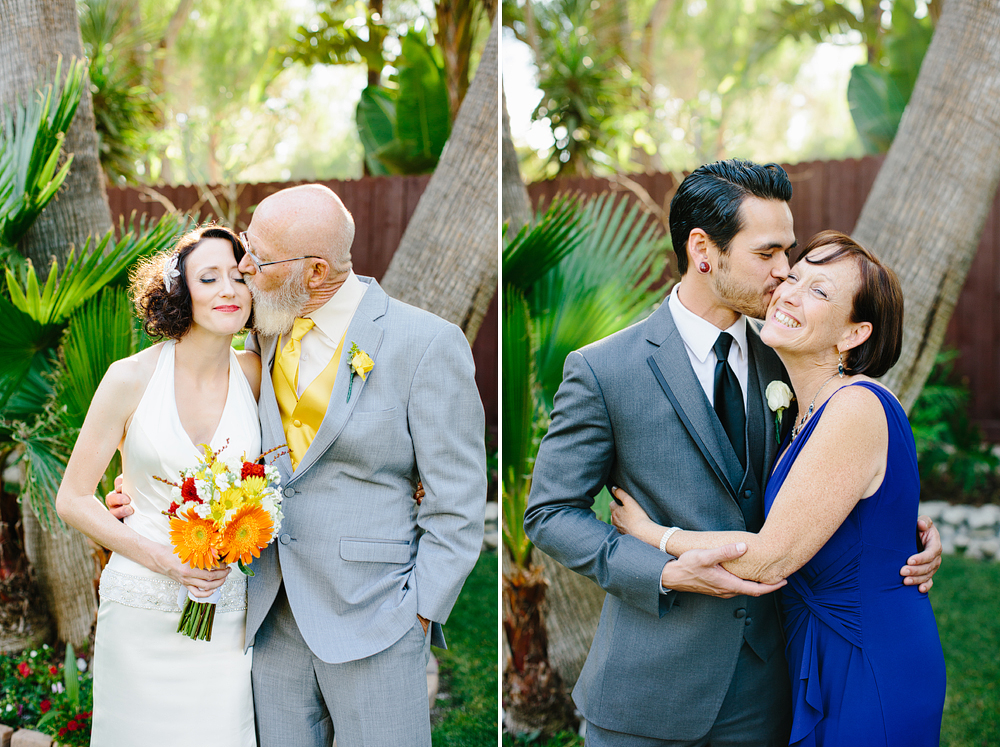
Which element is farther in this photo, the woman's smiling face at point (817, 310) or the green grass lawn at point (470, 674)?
the green grass lawn at point (470, 674)

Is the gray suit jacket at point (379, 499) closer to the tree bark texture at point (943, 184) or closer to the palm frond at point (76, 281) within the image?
the palm frond at point (76, 281)

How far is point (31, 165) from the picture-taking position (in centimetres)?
319

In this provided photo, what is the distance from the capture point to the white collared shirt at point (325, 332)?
231 cm

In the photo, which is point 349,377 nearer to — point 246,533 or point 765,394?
point 246,533

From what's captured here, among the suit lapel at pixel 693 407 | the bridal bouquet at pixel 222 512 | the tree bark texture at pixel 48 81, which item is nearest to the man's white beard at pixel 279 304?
the bridal bouquet at pixel 222 512

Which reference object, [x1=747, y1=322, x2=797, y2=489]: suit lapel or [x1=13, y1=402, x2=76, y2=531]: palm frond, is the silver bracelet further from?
[x1=13, y1=402, x2=76, y2=531]: palm frond

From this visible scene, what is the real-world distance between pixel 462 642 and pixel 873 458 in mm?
3659

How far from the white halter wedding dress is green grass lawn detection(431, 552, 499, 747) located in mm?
1463

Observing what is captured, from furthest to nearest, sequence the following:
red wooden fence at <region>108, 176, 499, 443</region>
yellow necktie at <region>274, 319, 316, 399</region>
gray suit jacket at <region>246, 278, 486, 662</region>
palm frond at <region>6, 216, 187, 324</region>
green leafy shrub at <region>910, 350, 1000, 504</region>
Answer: red wooden fence at <region>108, 176, 499, 443</region>, green leafy shrub at <region>910, 350, 1000, 504</region>, palm frond at <region>6, 216, 187, 324</region>, yellow necktie at <region>274, 319, 316, 399</region>, gray suit jacket at <region>246, 278, 486, 662</region>

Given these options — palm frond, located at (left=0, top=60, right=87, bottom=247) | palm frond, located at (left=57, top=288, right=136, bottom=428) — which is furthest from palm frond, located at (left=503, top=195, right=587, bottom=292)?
palm frond, located at (left=0, top=60, right=87, bottom=247)

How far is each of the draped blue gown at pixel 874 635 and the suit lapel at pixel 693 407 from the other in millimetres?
126

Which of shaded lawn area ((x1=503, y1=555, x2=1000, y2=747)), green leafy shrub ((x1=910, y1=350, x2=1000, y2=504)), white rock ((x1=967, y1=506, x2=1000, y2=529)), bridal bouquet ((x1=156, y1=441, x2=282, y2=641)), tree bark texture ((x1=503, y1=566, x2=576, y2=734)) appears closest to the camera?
bridal bouquet ((x1=156, y1=441, x2=282, y2=641))

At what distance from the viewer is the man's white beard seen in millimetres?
2250

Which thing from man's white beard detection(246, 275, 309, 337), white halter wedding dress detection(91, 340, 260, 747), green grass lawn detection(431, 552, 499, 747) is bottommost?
green grass lawn detection(431, 552, 499, 747)
